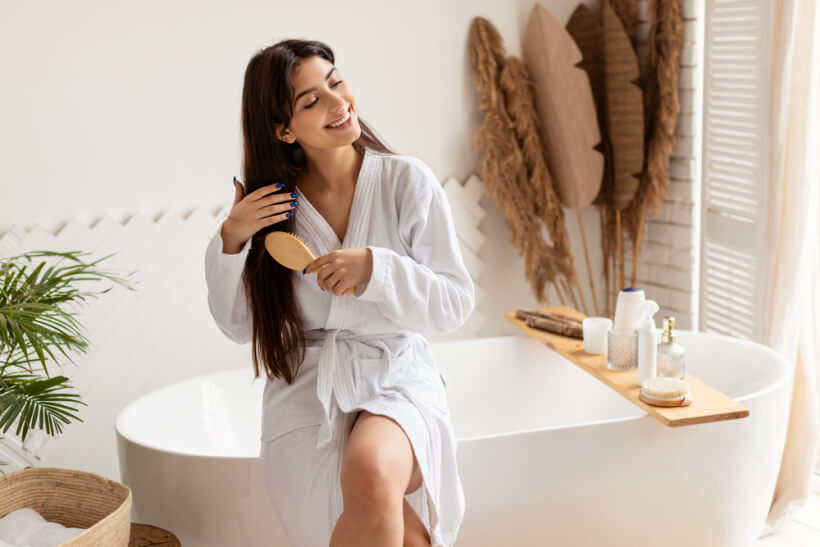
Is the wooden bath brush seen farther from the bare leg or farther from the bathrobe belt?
the bare leg

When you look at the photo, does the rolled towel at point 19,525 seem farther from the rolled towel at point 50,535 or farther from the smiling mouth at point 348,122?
the smiling mouth at point 348,122

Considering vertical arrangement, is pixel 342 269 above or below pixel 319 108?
below

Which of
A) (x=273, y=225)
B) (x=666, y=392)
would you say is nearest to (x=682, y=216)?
(x=666, y=392)

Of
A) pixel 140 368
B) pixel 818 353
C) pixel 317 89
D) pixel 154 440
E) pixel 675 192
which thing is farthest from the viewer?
pixel 675 192

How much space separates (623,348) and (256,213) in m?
1.19

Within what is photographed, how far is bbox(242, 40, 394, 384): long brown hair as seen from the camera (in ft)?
5.77

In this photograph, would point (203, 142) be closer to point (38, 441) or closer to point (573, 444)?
point (38, 441)

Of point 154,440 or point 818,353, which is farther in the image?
point 818,353

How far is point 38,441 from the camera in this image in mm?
2879

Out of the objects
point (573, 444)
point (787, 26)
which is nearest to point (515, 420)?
point (573, 444)

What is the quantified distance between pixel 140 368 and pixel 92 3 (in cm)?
128

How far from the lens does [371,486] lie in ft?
5.08

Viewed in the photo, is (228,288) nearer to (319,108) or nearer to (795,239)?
(319,108)

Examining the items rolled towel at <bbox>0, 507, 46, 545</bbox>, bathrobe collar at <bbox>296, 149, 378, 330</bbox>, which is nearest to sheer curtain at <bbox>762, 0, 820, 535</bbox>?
bathrobe collar at <bbox>296, 149, 378, 330</bbox>
